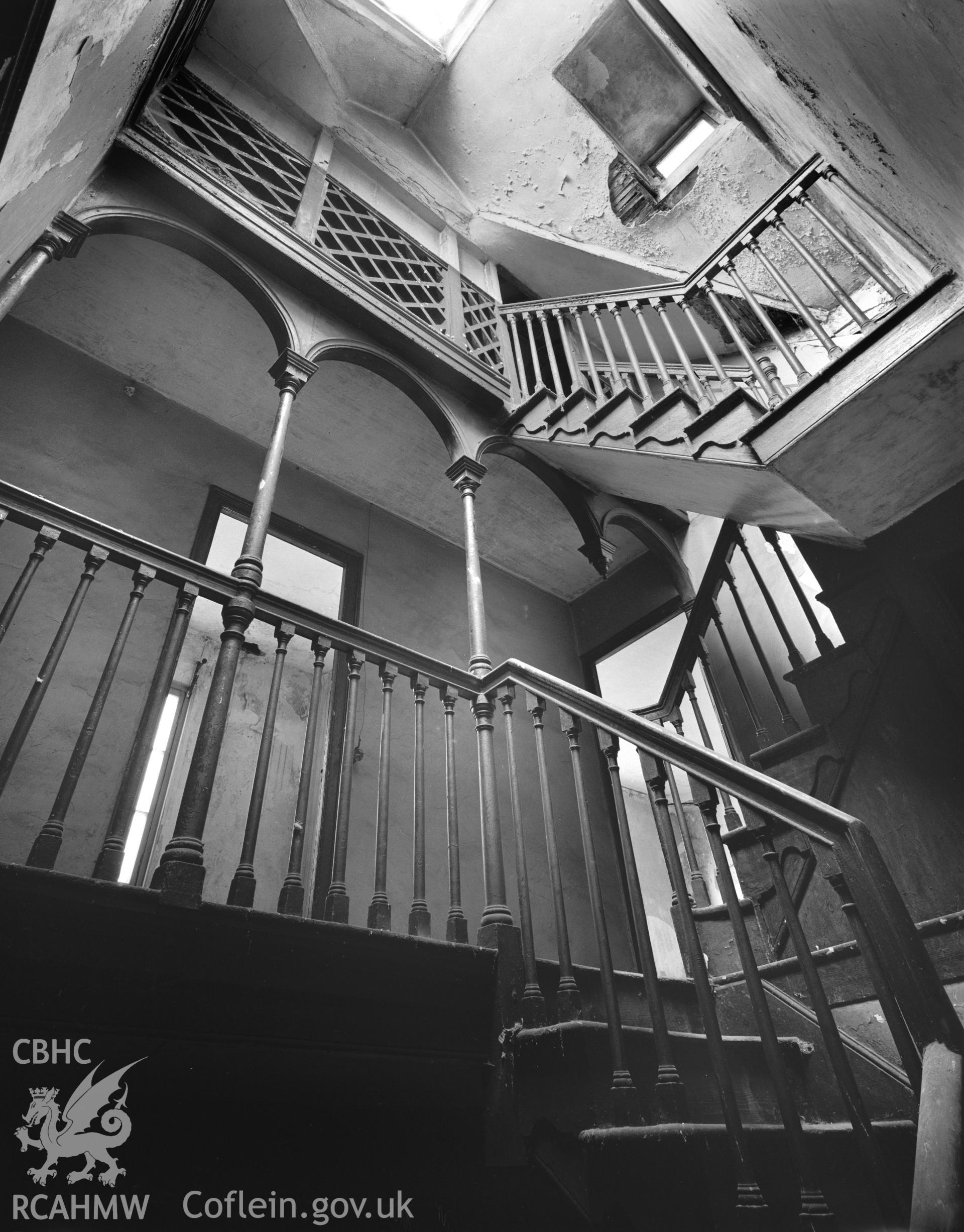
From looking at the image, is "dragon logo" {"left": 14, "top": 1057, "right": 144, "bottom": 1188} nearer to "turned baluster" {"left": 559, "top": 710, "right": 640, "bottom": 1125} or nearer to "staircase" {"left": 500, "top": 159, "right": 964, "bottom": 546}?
"turned baluster" {"left": 559, "top": 710, "right": 640, "bottom": 1125}

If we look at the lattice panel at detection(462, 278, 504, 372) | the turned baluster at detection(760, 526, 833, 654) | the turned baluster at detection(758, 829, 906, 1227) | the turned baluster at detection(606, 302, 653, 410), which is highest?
the lattice panel at detection(462, 278, 504, 372)

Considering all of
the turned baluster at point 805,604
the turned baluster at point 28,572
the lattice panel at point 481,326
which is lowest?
the turned baluster at point 28,572

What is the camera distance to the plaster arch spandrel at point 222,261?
411cm

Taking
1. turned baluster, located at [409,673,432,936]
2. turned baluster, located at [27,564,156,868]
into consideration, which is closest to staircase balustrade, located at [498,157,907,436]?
turned baluster, located at [409,673,432,936]

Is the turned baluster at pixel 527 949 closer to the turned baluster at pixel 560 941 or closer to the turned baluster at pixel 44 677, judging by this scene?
the turned baluster at pixel 560 941

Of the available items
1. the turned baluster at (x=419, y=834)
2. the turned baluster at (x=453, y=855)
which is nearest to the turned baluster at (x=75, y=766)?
the turned baluster at (x=419, y=834)

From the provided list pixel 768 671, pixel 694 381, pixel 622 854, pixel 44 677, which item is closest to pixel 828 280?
pixel 694 381

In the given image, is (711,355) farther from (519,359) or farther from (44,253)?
(44,253)

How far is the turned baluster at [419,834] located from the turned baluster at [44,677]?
124cm

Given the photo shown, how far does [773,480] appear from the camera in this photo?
3680 millimetres

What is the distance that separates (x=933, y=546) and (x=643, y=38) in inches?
242

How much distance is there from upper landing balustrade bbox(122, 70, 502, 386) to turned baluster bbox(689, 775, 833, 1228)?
13.2 ft

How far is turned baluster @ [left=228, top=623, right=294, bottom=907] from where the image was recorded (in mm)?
2219

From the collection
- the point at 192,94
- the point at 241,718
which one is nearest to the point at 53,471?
the point at 241,718
